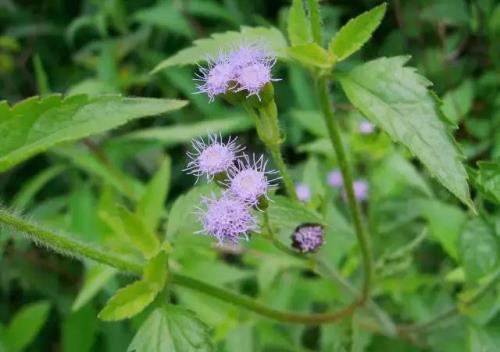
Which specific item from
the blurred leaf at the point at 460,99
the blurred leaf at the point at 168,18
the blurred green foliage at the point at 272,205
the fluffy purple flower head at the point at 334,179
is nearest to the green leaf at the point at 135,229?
the blurred green foliage at the point at 272,205

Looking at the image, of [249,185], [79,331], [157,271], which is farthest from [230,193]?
[79,331]

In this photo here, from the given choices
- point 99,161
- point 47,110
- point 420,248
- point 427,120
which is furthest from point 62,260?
point 427,120

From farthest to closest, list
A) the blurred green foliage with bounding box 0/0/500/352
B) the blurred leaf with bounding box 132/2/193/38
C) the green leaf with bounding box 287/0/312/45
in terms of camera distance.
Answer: the blurred leaf with bounding box 132/2/193/38
the blurred green foliage with bounding box 0/0/500/352
the green leaf with bounding box 287/0/312/45

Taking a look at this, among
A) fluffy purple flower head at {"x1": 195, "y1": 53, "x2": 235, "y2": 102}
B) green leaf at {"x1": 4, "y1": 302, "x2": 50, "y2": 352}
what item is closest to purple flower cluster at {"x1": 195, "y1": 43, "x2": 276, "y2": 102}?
fluffy purple flower head at {"x1": 195, "y1": 53, "x2": 235, "y2": 102}

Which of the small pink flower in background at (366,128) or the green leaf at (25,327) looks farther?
the green leaf at (25,327)

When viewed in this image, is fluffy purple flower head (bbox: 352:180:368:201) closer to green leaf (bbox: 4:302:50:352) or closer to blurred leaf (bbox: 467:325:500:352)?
blurred leaf (bbox: 467:325:500:352)

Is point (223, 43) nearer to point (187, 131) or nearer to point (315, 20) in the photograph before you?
point (315, 20)

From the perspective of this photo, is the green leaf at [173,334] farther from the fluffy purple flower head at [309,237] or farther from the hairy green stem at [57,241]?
the fluffy purple flower head at [309,237]
